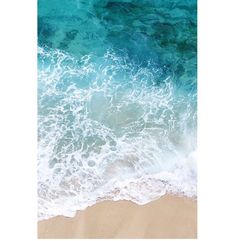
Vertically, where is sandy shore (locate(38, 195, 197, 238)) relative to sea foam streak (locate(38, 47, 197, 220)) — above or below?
below

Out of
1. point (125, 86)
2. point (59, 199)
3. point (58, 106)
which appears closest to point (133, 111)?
point (125, 86)

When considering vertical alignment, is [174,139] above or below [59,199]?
above

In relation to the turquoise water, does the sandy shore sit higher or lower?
lower

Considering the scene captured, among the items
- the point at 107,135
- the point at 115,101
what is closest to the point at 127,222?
the point at 107,135

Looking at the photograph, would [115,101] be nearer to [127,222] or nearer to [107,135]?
[107,135]
